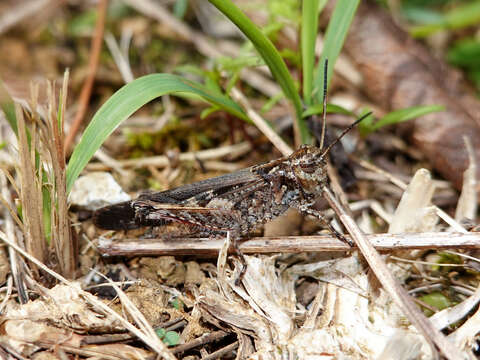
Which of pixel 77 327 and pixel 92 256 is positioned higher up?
pixel 92 256

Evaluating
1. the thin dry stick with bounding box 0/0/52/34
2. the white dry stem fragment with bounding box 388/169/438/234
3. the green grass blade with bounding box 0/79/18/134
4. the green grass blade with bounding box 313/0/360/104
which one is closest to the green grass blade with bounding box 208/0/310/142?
the green grass blade with bounding box 313/0/360/104

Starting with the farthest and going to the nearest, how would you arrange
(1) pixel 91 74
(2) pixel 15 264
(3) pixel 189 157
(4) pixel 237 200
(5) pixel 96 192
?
(1) pixel 91 74
(3) pixel 189 157
(5) pixel 96 192
(4) pixel 237 200
(2) pixel 15 264

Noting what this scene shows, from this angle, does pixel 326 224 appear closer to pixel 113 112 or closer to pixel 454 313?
pixel 454 313

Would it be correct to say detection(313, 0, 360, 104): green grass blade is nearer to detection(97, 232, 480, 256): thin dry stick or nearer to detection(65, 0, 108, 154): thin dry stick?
detection(97, 232, 480, 256): thin dry stick

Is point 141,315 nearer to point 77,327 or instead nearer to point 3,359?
point 77,327

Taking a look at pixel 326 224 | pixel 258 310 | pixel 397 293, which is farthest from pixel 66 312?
pixel 397 293

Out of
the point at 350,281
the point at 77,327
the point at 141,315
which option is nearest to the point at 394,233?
the point at 350,281
